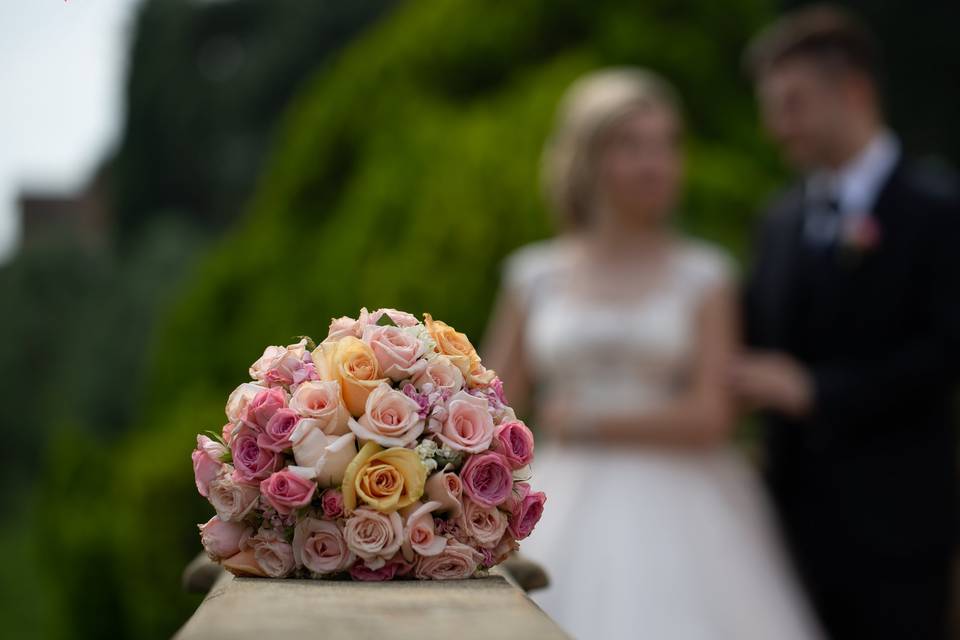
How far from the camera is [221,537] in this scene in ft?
6.37

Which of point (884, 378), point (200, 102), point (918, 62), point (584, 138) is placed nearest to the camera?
point (884, 378)

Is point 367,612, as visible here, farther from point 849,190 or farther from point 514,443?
point 849,190

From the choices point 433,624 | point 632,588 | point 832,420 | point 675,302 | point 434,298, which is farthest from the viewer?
point 434,298

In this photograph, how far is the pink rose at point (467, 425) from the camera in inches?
75.6

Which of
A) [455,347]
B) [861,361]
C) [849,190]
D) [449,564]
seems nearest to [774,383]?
[861,361]

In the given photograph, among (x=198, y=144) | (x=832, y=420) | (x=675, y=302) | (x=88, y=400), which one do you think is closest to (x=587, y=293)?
(x=675, y=302)

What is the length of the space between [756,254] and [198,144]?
9421mm

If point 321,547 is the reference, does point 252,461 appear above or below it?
above

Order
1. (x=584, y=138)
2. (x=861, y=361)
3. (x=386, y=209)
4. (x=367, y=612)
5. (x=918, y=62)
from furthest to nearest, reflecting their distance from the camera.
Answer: (x=918, y=62) → (x=386, y=209) → (x=584, y=138) → (x=861, y=361) → (x=367, y=612)

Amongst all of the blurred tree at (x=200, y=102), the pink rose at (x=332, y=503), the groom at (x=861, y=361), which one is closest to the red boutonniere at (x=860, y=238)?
the groom at (x=861, y=361)

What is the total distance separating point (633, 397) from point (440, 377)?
7.84 feet

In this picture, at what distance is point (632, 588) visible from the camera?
3.74 meters

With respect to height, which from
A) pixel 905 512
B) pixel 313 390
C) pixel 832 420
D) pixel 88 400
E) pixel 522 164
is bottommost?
pixel 88 400

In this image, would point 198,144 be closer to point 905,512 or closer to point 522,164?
point 522,164
